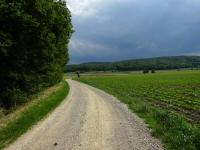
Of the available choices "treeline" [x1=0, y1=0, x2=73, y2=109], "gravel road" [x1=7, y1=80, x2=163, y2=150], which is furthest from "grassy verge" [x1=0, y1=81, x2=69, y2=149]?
"treeline" [x1=0, y1=0, x2=73, y2=109]

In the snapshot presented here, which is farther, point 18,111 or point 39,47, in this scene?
point 39,47

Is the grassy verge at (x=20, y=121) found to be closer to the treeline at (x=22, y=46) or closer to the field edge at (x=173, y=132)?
the treeline at (x=22, y=46)

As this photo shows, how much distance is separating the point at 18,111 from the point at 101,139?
9582mm

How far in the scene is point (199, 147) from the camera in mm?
12648

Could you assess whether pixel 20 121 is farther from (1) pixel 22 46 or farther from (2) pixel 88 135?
(1) pixel 22 46

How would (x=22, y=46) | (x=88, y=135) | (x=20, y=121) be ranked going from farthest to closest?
(x=22, y=46) → (x=20, y=121) → (x=88, y=135)

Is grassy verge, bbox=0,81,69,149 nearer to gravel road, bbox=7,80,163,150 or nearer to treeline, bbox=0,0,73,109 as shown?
gravel road, bbox=7,80,163,150

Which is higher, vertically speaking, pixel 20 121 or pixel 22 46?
pixel 22 46

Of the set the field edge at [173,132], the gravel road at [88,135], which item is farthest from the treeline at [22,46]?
the field edge at [173,132]

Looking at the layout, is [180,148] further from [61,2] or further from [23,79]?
[61,2]

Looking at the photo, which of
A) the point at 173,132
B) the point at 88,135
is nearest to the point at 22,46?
the point at 88,135

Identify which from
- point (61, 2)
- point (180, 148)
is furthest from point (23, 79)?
point (180, 148)

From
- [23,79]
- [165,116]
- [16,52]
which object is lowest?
[165,116]

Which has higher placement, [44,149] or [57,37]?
[57,37]
